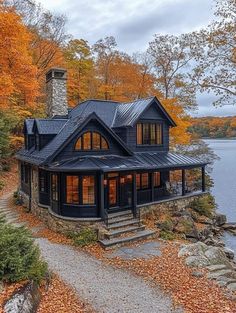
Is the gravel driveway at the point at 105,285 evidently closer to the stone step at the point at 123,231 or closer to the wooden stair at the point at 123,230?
the wooden stair at the point at 123,230

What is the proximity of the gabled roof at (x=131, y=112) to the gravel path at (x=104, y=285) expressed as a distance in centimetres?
953

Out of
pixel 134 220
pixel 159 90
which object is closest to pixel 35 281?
pixel 134 220

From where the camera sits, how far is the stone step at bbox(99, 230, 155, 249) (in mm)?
13959

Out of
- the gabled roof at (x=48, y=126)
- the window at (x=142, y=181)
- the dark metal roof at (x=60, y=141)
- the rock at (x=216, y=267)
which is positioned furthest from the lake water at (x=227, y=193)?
the gabled roof at (x=48, y=126)

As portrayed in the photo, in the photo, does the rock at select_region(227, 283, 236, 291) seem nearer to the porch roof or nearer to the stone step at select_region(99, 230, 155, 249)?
the stone step at select_region(99, 230, 155, 249)

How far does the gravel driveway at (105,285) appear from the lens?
346 inches

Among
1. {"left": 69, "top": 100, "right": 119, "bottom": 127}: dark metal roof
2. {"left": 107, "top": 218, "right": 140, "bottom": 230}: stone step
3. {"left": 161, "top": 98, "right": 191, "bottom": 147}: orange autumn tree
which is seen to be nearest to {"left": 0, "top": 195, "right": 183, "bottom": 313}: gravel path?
{"left": 107, "top": 218, "right": 140, "bottom": 230}: stone step

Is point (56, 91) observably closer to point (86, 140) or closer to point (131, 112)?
point (131, 112)

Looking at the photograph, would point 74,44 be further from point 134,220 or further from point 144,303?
point 144,303

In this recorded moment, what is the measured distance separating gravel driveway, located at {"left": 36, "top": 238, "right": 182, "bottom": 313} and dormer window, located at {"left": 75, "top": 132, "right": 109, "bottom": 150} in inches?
236

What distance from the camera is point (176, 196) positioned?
2039cm

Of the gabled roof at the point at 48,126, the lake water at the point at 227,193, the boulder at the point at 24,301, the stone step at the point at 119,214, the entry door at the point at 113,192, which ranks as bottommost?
the lake water at the point at 227,193

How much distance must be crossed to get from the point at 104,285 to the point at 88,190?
244 inches

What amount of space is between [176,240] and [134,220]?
247 cm
